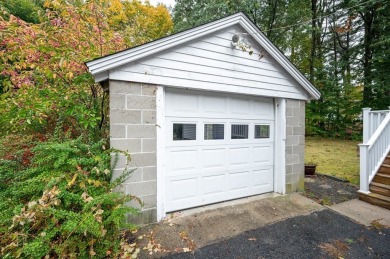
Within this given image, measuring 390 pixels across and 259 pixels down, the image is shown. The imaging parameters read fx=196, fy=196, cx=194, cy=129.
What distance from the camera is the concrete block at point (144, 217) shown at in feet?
10.8

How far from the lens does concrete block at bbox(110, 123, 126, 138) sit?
308cm

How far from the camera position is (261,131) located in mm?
4711

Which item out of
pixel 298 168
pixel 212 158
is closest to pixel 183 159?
pixel 212 158

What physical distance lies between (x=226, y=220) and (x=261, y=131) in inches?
87.2

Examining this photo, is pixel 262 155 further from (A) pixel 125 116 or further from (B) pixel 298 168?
(A) pixel 125 116

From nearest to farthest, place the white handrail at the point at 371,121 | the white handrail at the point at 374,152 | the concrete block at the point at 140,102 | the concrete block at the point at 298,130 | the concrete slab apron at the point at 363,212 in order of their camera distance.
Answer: the concrete block at the point at 140,102, the concrete slab apron at the point at 363,212, the white handrail at the point at 374,152, the concrete block at the point at 298,130, the white handrail at the point at 371,121

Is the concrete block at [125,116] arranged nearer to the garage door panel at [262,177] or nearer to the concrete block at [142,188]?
the concrete block at [142,188]

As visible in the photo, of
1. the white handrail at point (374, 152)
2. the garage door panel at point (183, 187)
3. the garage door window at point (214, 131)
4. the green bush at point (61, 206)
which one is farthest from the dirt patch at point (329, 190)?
the green bush at point (61, 206)

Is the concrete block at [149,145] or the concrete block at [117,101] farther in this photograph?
the concrete block at [149,145]

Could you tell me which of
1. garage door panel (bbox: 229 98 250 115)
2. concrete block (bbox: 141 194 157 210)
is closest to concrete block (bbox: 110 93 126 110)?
concrete block (bbox: 141 194 157 210)

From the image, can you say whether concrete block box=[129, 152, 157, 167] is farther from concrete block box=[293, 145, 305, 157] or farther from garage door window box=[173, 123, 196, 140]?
concrete block box=[293, 145, 305, 157]

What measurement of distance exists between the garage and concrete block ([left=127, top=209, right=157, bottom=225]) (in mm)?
17

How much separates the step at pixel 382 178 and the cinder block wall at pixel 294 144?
61.4 inches

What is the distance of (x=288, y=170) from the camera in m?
4.81
